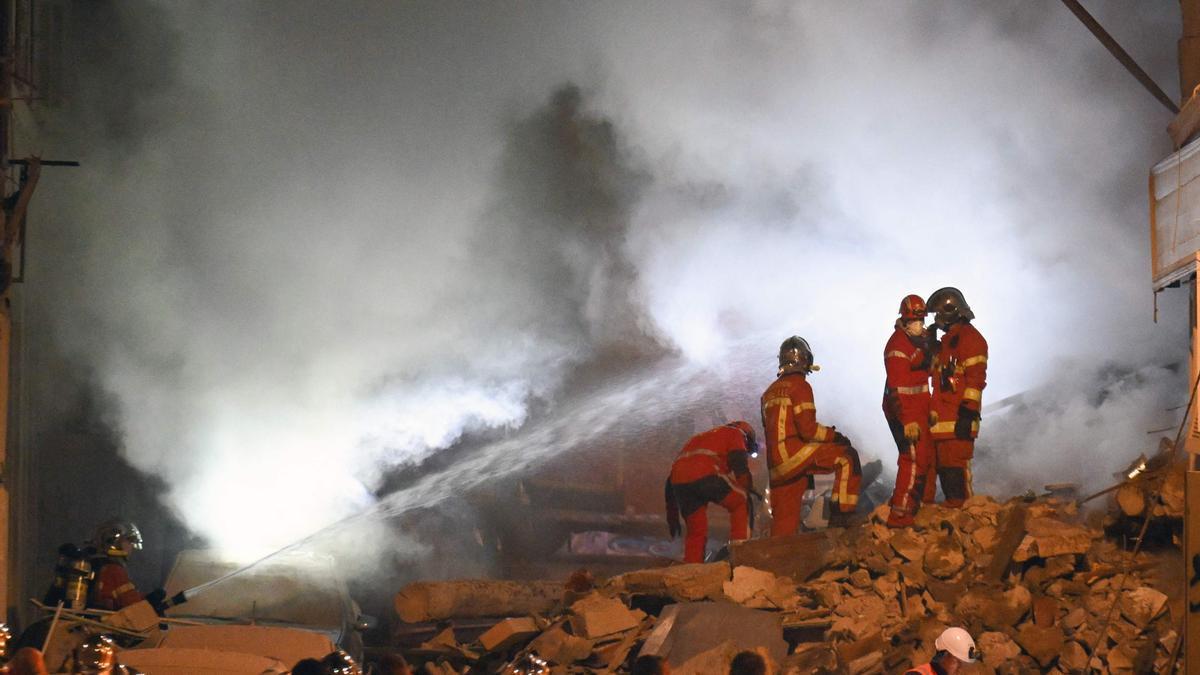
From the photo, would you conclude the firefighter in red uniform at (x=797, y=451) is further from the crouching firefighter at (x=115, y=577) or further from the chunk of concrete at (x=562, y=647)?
the crouching firefighter at (x=115, y=577)

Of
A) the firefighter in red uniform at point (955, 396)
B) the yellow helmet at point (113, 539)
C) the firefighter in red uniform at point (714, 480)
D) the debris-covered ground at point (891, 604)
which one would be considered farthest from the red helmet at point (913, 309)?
the yellow helmet at point (113, 539)

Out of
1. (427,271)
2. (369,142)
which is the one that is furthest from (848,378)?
(369,142)

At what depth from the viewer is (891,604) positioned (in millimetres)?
8859

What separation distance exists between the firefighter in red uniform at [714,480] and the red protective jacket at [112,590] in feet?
15.2

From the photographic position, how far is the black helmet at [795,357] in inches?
421

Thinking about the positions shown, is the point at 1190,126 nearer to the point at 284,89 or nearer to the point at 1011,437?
the point at 1011,437

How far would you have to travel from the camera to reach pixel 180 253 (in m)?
18.1

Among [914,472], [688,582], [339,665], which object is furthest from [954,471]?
[339,665]

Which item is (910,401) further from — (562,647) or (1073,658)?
(562,647)

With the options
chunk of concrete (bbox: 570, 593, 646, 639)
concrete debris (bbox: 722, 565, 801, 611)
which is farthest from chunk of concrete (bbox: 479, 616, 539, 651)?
concrete debris (bbox: 722, 565, 801, 611)

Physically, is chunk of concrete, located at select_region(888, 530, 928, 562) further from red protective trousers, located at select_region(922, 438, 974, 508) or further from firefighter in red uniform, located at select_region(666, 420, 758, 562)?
firefighter in red uniform, located at select_region(666, 420, 758, 562)

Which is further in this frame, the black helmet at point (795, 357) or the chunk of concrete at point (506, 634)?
the black helmet at point (795, 357)

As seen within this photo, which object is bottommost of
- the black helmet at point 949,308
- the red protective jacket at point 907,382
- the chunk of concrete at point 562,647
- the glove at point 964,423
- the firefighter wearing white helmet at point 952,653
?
the chunk of concrete at point 562,647

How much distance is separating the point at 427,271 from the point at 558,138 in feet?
11.4
